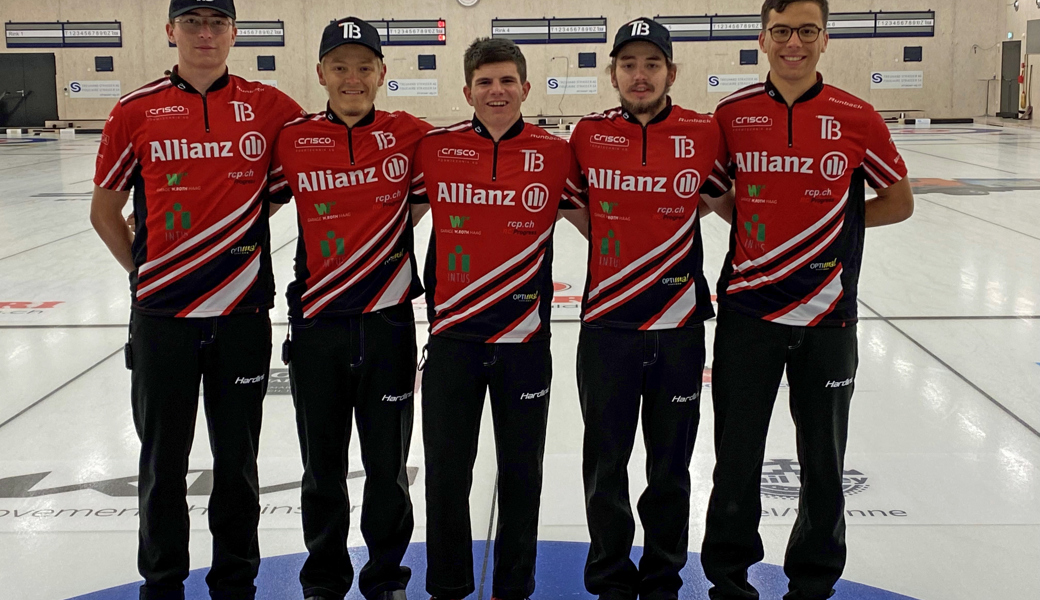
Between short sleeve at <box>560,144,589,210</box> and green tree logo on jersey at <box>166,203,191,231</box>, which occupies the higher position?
short sleeve at <box>560,144,589,210</box>

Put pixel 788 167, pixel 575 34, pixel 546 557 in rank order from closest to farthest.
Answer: pixel 788 167 < pixel 546 557 < pixel 575 34

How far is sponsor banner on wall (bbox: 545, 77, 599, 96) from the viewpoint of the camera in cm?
2898

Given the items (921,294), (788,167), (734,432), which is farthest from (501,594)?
(921,294)

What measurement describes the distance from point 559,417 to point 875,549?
6.04ft

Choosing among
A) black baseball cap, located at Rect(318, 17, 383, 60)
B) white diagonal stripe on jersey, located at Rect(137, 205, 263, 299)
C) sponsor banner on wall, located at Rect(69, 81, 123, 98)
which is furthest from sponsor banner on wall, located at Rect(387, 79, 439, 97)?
white diagonal stripe on jersey, located at Rect(137, 205, 263, 299)

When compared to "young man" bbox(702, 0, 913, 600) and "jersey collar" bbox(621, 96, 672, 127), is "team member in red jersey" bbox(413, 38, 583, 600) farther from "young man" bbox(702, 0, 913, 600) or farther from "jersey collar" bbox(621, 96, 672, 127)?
"young man" bbox(702, 0, 913, 600)

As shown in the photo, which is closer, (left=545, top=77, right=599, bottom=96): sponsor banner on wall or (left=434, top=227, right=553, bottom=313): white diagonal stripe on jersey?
(left=434, top=227, right=553, bottom=313): white diagonal stripe on jersey

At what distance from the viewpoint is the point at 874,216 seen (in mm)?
3059

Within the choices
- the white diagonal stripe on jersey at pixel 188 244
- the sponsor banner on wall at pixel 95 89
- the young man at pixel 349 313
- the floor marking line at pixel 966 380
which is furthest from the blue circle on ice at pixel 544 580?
the sponsor banner on wall at pixel 95 89

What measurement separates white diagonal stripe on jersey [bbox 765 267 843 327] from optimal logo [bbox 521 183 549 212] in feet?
2.52

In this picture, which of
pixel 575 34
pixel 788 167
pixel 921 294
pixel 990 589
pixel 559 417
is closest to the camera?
pixel 788 167

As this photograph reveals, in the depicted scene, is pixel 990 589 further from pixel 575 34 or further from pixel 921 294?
pixel 575 34

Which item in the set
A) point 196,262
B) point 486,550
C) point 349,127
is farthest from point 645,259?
point 196,262

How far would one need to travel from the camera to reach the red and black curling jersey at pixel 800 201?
2.79 m
